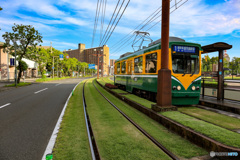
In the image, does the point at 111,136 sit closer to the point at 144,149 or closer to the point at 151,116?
the point at 144,149

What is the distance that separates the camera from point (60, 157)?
11.6 ft

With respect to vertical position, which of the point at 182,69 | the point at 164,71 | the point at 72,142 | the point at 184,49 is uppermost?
the point at 184,49

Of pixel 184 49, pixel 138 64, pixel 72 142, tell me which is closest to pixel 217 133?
pixel 72 142

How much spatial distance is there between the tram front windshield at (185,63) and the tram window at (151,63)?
98 cm

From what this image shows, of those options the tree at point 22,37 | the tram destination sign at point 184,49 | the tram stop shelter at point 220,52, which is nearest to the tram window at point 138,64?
the tram destination sign at point 184,49

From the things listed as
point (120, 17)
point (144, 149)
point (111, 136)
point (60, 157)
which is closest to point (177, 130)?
point (144, 149)

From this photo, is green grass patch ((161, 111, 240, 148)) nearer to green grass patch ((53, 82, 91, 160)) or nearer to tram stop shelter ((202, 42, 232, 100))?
green grass patch ((53, 82, 91, 160))

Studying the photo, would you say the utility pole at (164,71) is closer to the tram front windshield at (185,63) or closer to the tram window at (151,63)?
the tram front windshield at (185,63)

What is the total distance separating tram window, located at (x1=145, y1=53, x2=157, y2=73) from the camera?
8.80 m

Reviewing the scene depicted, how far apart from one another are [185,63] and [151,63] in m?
1.82

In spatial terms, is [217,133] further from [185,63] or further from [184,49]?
[184,49]

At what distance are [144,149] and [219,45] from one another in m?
8.25

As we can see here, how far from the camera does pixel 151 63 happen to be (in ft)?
30.4

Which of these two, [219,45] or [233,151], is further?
[219,45]
